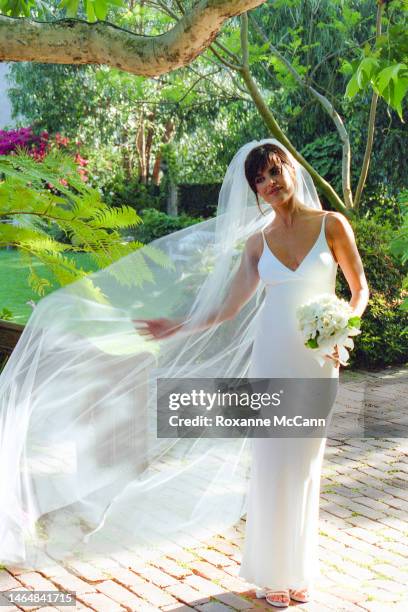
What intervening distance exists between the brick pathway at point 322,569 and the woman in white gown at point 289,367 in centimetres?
19

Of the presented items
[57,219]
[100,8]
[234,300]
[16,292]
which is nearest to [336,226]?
[234,300]

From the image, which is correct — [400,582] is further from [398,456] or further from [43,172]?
[43,172]

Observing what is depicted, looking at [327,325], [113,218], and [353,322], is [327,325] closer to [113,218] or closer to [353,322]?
[353,322]

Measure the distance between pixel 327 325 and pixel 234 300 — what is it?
0.90 metres

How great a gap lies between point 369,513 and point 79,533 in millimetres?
1750

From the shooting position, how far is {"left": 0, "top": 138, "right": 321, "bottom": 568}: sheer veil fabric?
4297 mm

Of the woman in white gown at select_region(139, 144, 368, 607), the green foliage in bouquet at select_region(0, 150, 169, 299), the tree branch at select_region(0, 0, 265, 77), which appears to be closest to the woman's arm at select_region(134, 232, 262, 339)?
the woman in white gown at select_region(139, 144, 368, 607)

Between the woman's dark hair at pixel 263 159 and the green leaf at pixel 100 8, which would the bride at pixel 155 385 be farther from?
the green leaf at pixel 100 8

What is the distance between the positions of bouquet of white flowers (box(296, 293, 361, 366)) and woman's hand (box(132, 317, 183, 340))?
109 centimetres

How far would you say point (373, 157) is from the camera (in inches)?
501

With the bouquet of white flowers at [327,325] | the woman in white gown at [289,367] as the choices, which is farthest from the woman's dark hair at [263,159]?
the bouquet of white flowers at [327,325]

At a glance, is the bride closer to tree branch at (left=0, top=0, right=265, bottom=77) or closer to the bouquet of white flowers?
the bouquet of white flowers

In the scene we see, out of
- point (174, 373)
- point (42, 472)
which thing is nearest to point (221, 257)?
point (174, 373)

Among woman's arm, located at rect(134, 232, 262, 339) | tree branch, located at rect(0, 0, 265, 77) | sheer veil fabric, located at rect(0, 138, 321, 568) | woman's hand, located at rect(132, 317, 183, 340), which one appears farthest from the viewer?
woman's hand, located at rect(132, 317, 183, 340)
